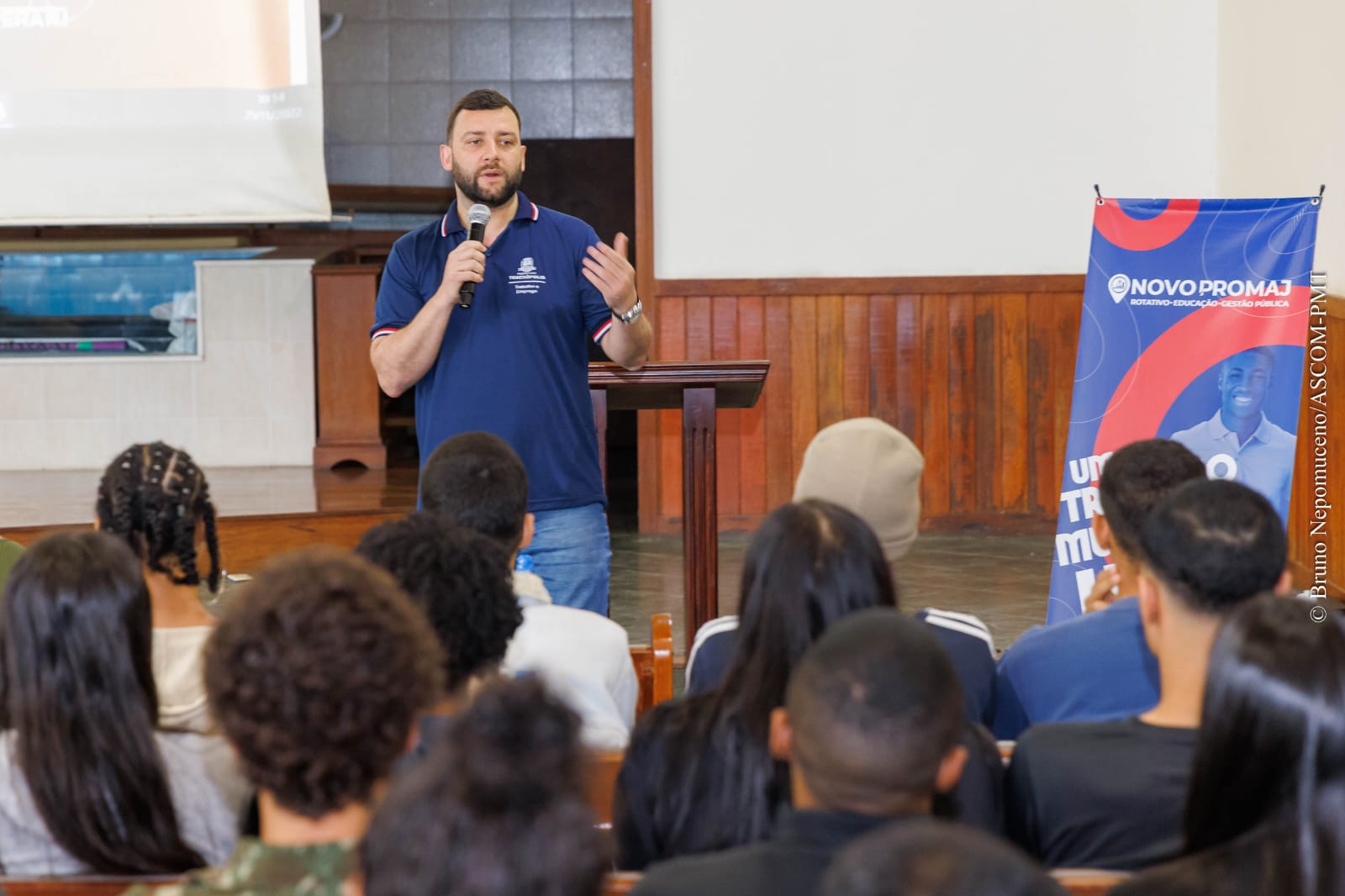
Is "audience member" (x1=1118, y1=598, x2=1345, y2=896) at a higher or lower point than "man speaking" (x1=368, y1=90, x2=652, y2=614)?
lower

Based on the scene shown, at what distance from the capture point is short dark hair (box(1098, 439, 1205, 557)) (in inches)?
85.6

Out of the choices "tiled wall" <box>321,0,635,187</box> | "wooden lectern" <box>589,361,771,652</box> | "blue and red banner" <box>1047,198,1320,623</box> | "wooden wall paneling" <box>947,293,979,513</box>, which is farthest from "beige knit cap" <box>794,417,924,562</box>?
"tiled wall" <box>321,0,635,187</box>

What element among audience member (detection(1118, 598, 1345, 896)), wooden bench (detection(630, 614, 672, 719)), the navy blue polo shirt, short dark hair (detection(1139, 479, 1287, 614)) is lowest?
wooden bench (detection(630, 614, 672, 719))

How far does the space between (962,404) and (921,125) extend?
46.3 inches

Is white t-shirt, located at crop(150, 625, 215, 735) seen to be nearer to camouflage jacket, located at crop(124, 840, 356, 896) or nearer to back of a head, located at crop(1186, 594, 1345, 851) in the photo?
camouflage jacket, located at crop(124, 840, 356, 896)

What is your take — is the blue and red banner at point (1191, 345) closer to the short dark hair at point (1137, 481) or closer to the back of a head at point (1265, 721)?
the short dark hair at point (1137, 481)

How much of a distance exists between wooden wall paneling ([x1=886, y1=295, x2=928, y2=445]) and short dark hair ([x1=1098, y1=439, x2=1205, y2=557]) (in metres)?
3.96

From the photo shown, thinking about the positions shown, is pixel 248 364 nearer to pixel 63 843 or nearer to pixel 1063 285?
pixel 1063 285

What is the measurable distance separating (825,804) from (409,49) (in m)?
7.38

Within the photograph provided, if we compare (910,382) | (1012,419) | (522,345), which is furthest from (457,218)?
(1012,419)

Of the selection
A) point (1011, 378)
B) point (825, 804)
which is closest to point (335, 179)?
point (1011, 378)

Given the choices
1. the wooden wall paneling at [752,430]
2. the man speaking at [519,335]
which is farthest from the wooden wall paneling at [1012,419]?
the man speaking at [519,335]

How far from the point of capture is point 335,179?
8438 mm

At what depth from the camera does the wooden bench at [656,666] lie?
2.45 m
